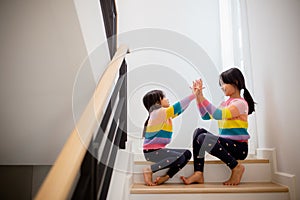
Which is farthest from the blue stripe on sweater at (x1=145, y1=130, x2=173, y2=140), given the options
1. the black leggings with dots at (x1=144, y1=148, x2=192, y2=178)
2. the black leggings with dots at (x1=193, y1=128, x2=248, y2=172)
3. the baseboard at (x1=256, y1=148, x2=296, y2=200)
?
the baseboard at (x1=256, y1=148, x2=296, y2=200)

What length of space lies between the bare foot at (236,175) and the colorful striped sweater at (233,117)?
9.2 inches

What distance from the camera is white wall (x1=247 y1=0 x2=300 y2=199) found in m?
1.40

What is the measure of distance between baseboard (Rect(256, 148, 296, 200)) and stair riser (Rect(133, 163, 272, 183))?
0.04 m

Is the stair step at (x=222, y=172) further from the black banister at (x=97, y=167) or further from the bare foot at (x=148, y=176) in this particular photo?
the black banister at (x=97, y=167)

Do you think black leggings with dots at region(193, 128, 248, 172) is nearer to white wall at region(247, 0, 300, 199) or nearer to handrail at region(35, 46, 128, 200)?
white wall at region(247, 0, 300, 199)

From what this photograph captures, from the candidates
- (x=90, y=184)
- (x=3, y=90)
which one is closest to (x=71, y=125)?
(x=3, y=90)

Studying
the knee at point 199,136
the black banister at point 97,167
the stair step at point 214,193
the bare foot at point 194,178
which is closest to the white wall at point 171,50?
the knee at point 199,136

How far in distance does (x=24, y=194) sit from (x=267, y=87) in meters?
1.99

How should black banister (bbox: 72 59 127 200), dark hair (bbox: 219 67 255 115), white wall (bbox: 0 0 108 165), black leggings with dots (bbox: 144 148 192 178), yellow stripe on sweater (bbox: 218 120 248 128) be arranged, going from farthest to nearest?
dark hair (bbox: 219 67 255 115) < yellow stripe on sweater (bbox: 218 120 248 128) < black leggings with dots (bbox: 144 148 192 178) < white wall (bbox: 0 0 108 165) < black banister (bbox: 72 59 127 200)

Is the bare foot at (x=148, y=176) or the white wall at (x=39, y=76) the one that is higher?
the white wall at (x=39, y=76)

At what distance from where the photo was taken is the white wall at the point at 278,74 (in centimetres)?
140

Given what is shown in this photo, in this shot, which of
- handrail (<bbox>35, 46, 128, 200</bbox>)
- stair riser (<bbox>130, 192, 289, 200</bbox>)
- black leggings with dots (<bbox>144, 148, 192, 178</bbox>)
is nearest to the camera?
handrail (<bbox>35, 46, 128, 200</bbox>)

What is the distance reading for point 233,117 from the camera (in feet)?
5.91

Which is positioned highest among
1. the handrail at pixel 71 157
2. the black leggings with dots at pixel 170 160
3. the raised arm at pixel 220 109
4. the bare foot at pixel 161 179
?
the raised arm at pixel 220 109
